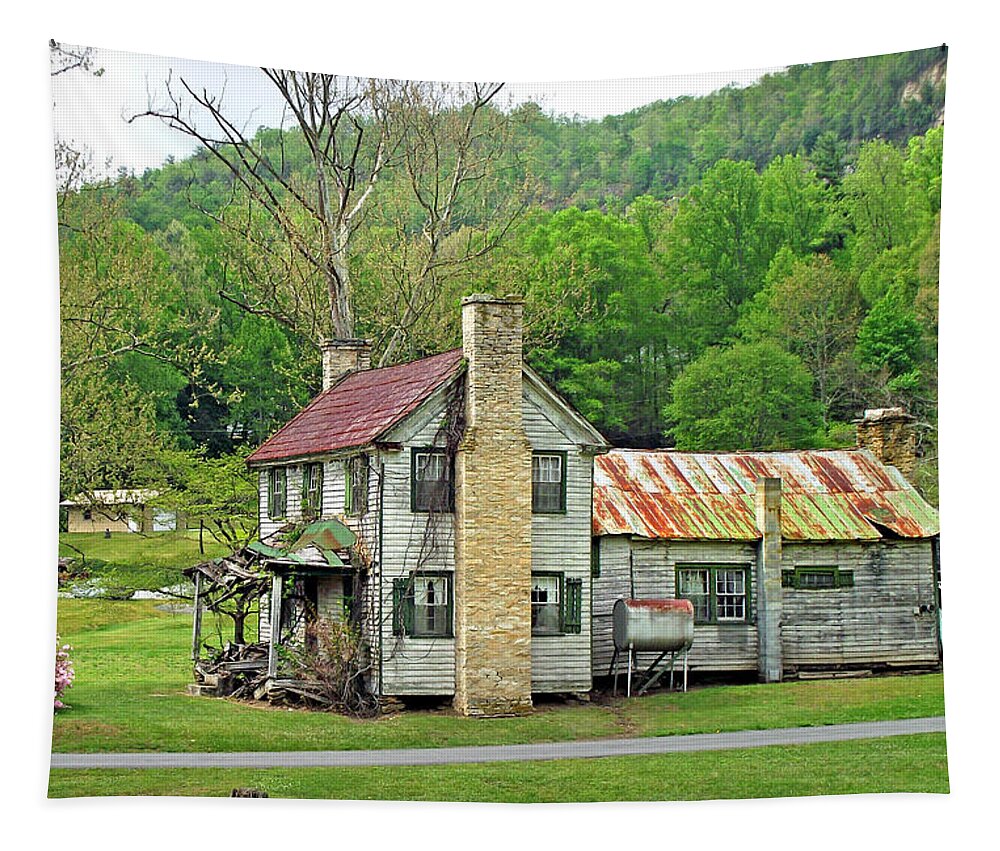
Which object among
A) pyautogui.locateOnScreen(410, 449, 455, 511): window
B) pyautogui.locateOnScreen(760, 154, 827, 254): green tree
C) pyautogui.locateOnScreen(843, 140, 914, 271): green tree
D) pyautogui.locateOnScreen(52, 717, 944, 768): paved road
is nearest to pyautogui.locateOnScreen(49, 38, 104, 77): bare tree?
pyautogui.locateOnScreen(410, 449, 455, 511): window

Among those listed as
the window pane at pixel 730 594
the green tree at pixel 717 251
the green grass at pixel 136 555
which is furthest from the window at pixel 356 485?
the window pane at pixel 730 594

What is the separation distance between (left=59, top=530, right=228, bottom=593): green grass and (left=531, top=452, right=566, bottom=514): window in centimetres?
207

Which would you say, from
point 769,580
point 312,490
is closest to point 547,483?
point 312,490

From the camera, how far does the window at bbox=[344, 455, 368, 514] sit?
410 inches

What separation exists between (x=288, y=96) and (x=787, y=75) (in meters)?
3.20

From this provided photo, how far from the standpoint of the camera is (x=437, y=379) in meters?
10.5

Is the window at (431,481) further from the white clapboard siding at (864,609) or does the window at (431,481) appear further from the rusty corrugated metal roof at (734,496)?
the white clapboard siding at (864,609)

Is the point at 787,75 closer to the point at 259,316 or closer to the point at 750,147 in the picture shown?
the point at 750,147

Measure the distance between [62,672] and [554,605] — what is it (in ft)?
10.4

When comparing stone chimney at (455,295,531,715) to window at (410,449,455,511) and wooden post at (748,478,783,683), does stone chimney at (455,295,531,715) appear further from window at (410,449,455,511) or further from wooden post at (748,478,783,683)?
wooden post at (748,478,783,683)

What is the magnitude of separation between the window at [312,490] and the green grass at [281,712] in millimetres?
995

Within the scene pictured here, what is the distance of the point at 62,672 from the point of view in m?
9.69

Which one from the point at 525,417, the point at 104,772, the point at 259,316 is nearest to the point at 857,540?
the point at 525,417

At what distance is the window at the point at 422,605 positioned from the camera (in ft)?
33.8
